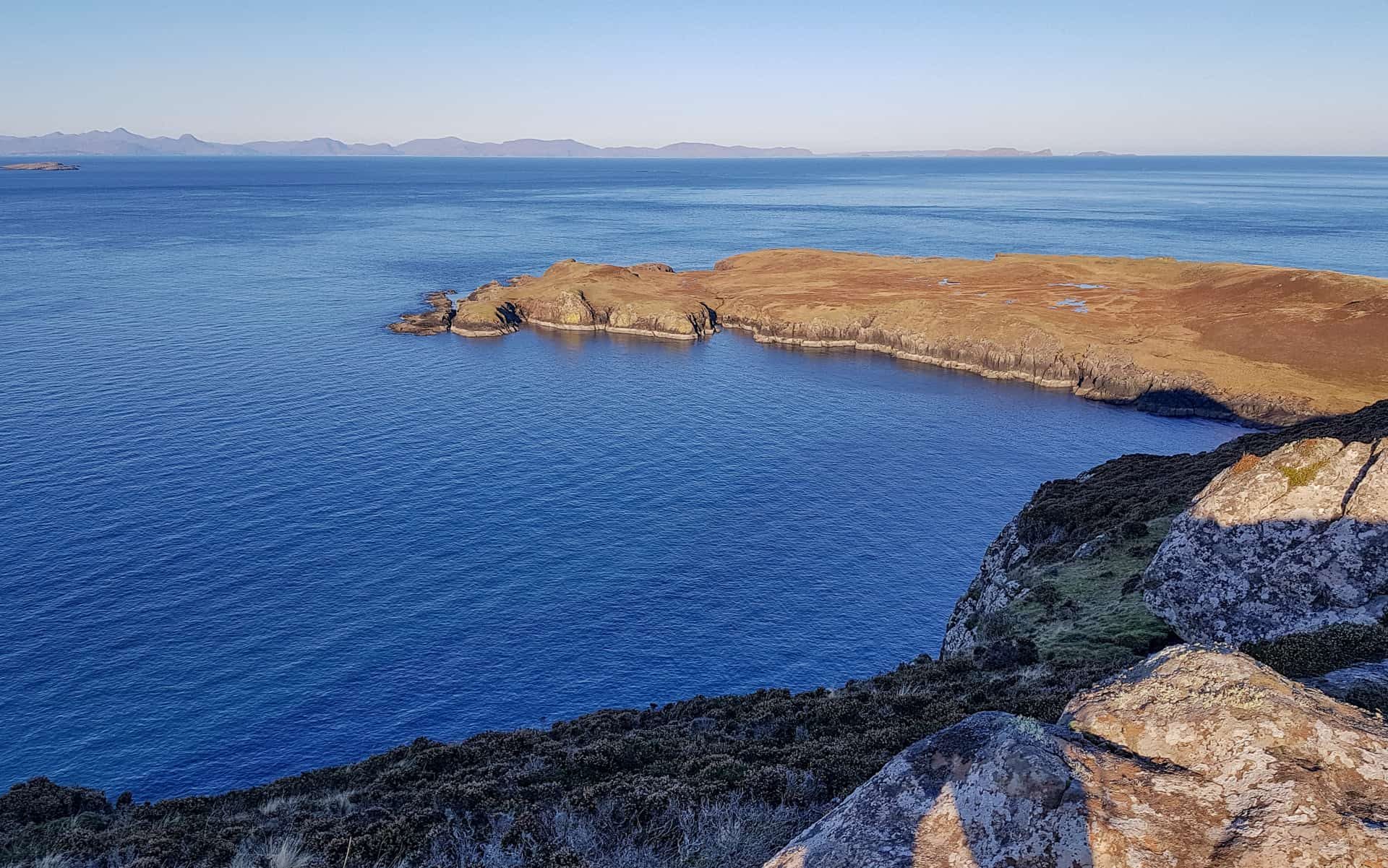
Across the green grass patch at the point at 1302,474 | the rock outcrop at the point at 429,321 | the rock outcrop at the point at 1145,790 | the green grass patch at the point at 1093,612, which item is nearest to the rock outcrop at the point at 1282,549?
the green grass patch at the point at 1302,474

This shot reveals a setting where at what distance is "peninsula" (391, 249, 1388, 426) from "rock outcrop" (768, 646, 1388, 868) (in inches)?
4046

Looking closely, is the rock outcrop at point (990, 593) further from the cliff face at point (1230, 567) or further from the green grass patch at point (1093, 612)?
the green grass patch at point (1093, 612)

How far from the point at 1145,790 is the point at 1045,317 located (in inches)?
5156

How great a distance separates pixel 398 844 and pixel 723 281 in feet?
523

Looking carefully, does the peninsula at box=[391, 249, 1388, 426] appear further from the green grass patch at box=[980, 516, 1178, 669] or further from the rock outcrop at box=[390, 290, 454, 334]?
the green grass patch at box=[980, 516, 1178, 669]

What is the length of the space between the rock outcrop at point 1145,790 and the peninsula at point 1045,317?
337ft

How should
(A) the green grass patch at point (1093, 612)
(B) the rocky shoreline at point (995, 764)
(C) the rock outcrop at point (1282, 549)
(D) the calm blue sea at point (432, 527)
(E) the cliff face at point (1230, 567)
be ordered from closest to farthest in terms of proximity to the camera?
(B) the rocky shoreline at point (995, 764), (C) the rock outcrop at point (1282, 549), (E) the cliff face at point (1230, 567), (A) the green grass patch at point (1093, 612), (D) the calm blue sea at point (432, 527)

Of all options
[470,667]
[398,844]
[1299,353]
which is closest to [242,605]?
[470,667]

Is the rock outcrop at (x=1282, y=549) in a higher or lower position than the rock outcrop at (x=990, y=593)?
higher

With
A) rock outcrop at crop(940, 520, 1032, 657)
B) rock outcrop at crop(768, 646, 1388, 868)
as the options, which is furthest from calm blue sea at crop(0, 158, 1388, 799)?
rock outcrop at crop(768, 646, 1388, 868)

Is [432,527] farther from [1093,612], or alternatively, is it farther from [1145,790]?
[1145,790]

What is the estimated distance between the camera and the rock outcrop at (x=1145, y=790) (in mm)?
8586

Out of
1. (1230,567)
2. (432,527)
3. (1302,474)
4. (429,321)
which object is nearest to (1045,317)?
(429,321)

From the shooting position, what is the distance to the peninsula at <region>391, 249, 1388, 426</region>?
339ft
